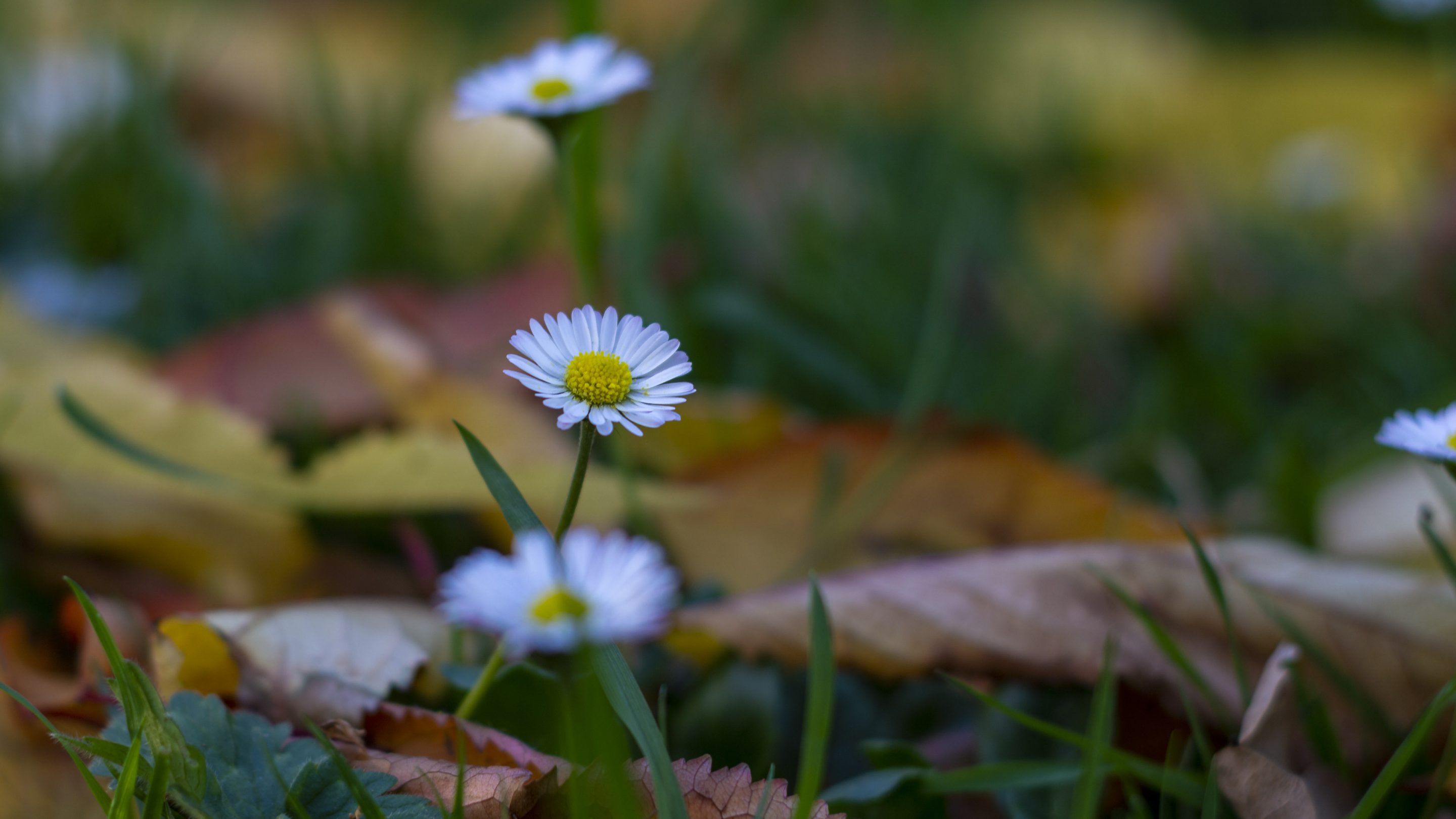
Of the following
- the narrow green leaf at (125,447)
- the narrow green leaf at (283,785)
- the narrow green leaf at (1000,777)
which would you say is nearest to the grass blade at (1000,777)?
the narrow green leaf at (1000,777)

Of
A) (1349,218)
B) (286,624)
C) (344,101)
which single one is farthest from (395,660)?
(1349,218)

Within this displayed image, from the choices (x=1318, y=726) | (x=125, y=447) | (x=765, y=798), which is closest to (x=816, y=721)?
(x=765, y=798)

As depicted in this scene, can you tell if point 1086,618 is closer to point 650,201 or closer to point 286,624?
point 286,624

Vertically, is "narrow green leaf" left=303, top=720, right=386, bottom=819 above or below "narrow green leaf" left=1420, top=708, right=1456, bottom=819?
above

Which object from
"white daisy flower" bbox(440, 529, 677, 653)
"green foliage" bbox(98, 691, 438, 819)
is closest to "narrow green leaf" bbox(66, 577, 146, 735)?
"green foliage" bbox(98, 691, 438, 819)

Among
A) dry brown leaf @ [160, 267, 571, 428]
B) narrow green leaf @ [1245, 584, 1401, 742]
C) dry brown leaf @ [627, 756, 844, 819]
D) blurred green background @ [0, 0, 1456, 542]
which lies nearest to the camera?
dry brown leaf @ [627, 756, 844, 819]

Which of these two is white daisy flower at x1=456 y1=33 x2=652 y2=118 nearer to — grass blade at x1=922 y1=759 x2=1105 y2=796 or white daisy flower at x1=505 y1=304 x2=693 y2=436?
white daisy flower at x1=505 y1=304 x2=693 y2=436

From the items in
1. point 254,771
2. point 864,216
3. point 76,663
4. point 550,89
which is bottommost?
point 254,771

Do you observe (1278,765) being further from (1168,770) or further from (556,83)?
(556,83)
